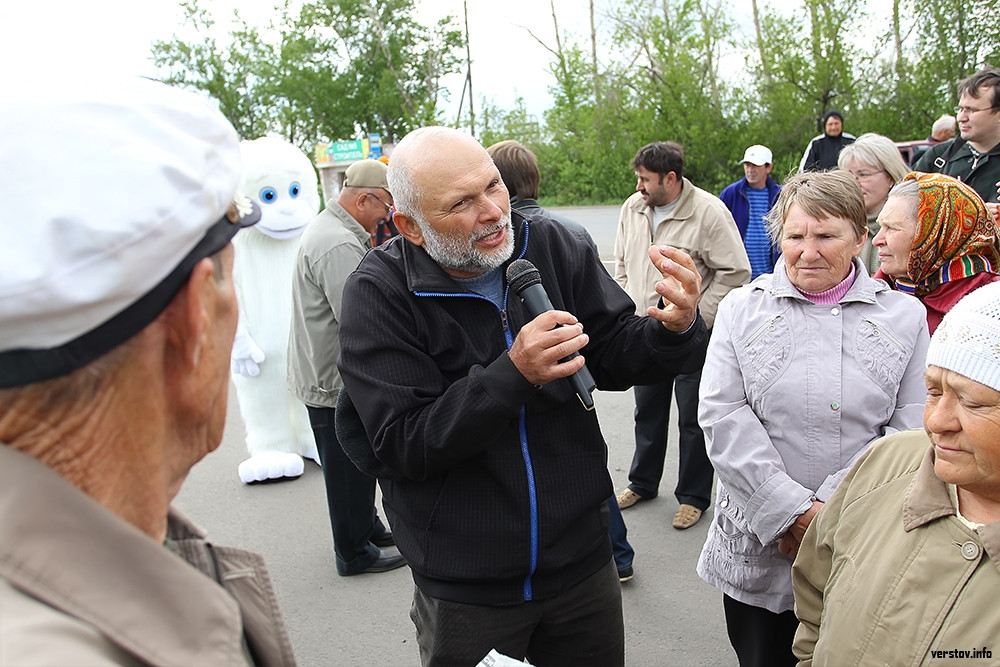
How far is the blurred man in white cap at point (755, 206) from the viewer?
6.53 meters

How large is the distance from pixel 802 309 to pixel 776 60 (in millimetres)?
26472

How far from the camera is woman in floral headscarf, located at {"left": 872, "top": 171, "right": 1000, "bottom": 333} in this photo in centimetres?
290

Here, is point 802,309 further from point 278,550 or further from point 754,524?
point 278,550

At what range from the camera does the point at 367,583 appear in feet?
13.4

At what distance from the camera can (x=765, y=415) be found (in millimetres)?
2500

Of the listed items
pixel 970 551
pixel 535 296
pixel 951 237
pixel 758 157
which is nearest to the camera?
pixel 970 551

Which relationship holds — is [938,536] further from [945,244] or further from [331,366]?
[331,366]

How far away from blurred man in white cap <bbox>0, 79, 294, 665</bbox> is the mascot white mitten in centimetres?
451

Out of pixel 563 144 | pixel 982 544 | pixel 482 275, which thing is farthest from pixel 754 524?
pixel 563 144

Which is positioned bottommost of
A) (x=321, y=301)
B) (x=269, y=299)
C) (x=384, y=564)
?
(x=384, y=564)

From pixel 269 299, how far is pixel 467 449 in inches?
149

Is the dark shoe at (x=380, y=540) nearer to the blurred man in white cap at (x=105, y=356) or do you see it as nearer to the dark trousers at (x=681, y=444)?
the dark trousers at (x=681, y=444)

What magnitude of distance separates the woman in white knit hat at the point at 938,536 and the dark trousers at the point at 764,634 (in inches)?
29.6

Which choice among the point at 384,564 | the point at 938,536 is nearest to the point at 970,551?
the point at 938,536
